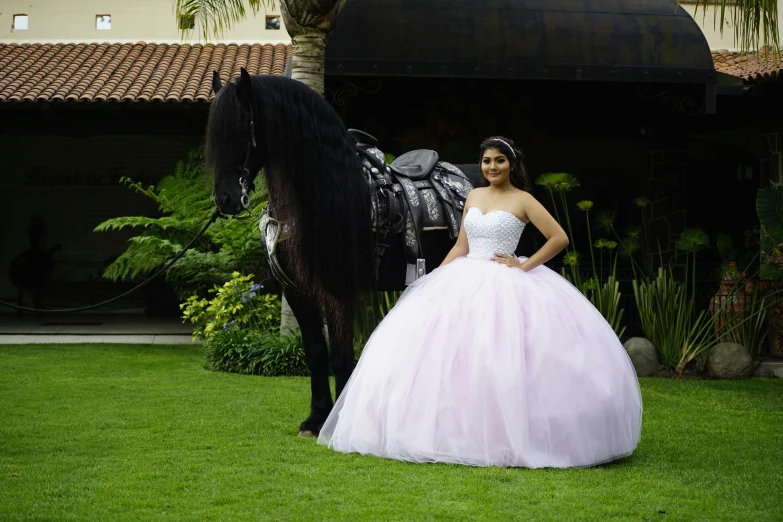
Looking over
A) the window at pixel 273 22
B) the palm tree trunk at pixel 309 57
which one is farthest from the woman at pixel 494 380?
the window at pixel 273 22

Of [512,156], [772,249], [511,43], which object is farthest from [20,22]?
[512,156]

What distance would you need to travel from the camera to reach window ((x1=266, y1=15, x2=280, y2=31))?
19.5 meters

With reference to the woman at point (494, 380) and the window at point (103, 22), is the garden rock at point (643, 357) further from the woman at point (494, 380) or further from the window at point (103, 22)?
the window at point (103, 22)

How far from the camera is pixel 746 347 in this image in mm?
11336

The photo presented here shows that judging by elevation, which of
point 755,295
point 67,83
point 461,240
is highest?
point 67,83

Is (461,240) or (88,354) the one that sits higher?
(461,240)

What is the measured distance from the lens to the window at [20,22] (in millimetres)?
19297

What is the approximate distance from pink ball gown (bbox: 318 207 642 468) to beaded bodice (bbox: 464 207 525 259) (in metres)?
0.27

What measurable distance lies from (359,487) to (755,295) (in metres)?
7.27

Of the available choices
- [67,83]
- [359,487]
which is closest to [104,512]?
[359,487]

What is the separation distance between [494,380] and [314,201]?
158 cm

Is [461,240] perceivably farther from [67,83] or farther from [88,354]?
[67,83]

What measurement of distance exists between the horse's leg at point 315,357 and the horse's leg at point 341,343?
146mm

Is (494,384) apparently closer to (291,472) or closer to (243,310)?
(291,472)
